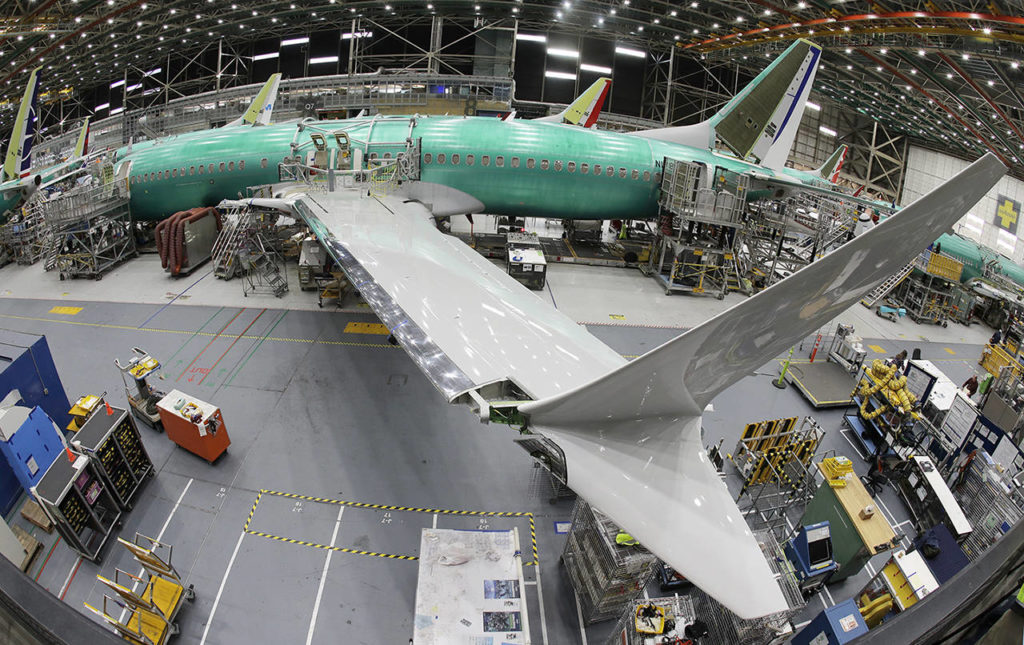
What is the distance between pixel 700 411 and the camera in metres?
5.00

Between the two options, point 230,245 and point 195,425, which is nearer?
point 195,425

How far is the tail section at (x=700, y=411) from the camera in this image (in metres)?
3.53

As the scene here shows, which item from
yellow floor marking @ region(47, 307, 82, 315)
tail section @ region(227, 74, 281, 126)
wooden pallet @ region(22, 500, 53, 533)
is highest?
tail section @ region(227, 74, 281, 126)

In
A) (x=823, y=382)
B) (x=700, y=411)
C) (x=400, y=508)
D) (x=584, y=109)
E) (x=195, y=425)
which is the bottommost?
(x=400, y=508)

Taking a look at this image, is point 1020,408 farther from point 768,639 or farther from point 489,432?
point 489,432

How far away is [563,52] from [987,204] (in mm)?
33892

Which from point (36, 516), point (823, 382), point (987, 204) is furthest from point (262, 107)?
point (987, 204)

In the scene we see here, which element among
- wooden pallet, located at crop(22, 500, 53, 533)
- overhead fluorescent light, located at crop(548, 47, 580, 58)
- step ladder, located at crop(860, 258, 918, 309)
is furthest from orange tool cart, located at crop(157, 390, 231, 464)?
overhead fluorescent light, located at crop(548, 47, 580, 58)

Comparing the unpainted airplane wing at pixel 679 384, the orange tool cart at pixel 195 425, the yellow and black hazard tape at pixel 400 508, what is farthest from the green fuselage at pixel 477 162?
the unpainted airplane wing at pixel 679 384

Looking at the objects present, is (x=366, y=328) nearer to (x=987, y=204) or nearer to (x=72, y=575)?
(x=72, y=575)

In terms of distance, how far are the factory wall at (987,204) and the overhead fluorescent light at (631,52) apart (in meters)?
24.2

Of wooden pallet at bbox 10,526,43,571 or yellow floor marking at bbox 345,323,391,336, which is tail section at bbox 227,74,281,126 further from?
wooden pallet at bbox 10,526,43,571

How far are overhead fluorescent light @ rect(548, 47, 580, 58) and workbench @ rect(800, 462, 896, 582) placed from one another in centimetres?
4169

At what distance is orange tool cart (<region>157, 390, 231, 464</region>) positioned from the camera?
9.30m
